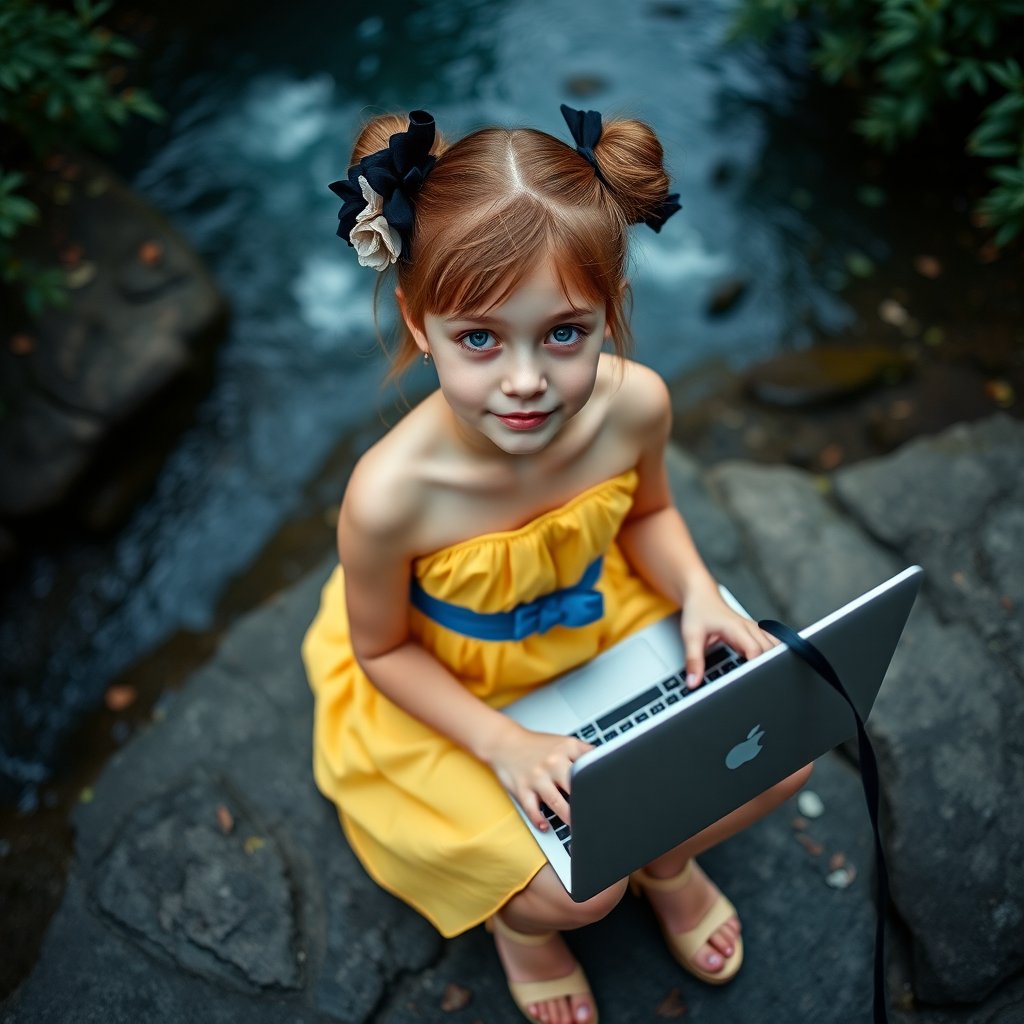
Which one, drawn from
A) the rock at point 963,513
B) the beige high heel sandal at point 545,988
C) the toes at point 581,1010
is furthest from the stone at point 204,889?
the rock at point 963,513

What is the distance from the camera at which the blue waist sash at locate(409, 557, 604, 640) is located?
1.83 m

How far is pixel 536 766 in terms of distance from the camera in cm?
168

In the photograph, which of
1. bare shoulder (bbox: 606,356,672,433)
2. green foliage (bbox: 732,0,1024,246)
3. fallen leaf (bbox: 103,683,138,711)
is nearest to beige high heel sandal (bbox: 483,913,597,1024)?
bare shoulder (bbox: 606,356,672,433)

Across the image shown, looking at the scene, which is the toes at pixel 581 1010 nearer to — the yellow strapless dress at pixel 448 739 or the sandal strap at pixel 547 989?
the sandal strap at pixel 547 989

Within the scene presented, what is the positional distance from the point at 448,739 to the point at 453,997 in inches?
23.3

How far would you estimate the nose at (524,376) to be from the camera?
1.42 meters

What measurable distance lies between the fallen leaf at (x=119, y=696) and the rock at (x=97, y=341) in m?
0.65

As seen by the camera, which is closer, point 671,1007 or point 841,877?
point 671,1007

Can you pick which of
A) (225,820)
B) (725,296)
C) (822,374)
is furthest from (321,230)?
(225,820)

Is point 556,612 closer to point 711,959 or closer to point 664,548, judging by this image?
→ point 664,548

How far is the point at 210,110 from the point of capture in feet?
15.0

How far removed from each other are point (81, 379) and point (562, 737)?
236cm

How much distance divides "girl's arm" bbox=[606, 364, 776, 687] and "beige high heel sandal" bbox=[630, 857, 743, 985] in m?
0.45

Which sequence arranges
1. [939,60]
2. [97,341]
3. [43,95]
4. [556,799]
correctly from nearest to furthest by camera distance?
[556,799]
[43,95]
[939,60]
[97,341]
